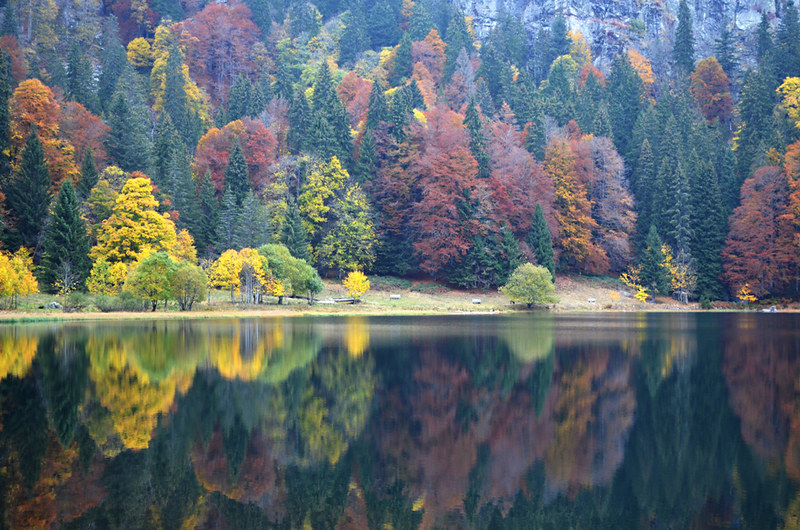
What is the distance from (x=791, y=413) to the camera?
18.0m

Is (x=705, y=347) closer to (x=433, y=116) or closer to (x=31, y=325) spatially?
(x=31, y=325)

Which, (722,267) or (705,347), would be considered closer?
(705,347)

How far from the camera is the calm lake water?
444 inches

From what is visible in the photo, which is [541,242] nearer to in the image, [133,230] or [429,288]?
[429,288]

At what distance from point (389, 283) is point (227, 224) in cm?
1842

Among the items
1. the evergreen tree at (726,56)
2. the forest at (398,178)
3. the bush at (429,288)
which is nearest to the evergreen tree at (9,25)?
the forest at (398,178)

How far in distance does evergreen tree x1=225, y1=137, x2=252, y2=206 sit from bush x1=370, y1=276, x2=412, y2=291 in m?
17.9

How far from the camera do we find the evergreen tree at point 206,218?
79250 millimetres

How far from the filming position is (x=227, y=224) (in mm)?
77062

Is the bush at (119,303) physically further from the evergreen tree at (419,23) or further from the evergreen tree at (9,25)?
the evergreen tree at (419,23)

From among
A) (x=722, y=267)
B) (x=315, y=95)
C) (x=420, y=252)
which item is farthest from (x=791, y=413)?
(x=315, y=95)

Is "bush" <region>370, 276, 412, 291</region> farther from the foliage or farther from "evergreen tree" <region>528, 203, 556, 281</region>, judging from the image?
"evergreen tree" <region>528, 203, 556, 281</region>

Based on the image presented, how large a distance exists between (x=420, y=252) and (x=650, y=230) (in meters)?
26.2

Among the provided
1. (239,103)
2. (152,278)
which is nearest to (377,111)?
(239,103)
